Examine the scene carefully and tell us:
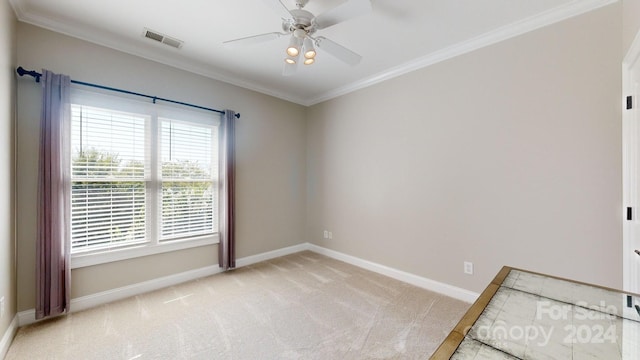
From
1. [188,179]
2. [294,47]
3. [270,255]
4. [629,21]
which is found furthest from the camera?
[270,255]

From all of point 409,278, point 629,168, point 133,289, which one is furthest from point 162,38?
point 629,168

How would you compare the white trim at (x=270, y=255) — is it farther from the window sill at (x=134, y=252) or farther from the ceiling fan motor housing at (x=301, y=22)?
the ceiling fan motor housing at (x=301, y=22)

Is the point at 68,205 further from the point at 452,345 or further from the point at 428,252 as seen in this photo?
the point at 428,252

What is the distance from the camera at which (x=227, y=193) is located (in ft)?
11.4

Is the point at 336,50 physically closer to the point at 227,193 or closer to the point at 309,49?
the point at 309,49

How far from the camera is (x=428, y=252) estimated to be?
301cm

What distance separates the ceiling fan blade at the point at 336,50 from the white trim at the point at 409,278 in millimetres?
2568

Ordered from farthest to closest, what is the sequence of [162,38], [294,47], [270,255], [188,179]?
[270,255], [188,179], [162,38], [294,47]

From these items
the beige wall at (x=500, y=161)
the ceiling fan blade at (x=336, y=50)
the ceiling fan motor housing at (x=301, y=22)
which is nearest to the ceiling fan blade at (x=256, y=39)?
the ceiling fan motor housing at (x=301, y=22)

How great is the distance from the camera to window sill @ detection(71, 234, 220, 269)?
251 centimetres

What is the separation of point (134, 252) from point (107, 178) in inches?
33.6

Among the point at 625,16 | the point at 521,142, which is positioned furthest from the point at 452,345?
the point at 625,16

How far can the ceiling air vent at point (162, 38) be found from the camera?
8.36 ft

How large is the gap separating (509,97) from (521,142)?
17.7 inches
